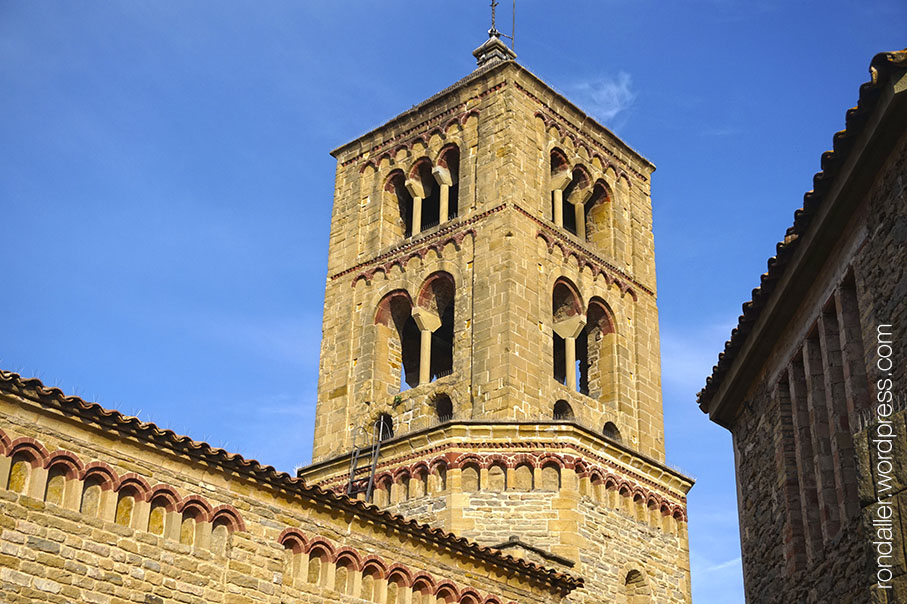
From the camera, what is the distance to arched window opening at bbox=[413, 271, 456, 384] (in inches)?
1051

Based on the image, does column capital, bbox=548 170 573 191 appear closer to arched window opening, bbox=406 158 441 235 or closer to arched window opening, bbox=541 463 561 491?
arched window opening, bbox=406 158 441 235

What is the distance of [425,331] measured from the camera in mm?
26688

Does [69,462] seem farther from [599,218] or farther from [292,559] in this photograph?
[599,218]

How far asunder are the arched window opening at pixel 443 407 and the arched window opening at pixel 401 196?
6021mm

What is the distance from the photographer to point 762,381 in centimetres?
1344

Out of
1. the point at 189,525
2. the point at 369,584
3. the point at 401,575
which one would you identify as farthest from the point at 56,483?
the point at 401,575

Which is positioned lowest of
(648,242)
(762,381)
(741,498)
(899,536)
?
(899,536)

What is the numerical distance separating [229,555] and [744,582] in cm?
636

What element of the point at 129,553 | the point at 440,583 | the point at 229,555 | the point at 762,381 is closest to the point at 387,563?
the point at 440,583

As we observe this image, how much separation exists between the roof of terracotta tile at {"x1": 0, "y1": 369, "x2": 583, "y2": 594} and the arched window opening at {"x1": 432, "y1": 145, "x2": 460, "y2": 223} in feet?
38.5

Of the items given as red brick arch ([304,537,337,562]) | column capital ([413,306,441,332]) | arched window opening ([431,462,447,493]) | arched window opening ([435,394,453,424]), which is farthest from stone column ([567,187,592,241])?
red brick arch ([304,537,337,562])

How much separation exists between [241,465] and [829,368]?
7.32 metres

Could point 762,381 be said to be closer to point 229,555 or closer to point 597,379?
point 229,555

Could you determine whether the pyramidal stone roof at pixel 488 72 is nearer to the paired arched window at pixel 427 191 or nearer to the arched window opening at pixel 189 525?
the paired arched window at pixel 427 191
